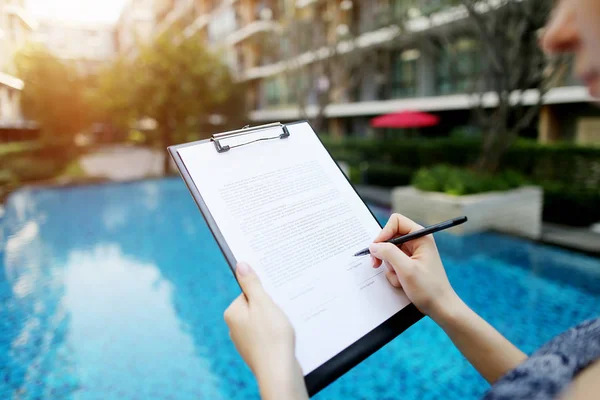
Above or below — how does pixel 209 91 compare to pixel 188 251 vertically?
above

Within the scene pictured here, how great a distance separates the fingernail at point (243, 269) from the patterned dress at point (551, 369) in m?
0.51

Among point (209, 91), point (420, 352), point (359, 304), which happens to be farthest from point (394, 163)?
point (359, 304)

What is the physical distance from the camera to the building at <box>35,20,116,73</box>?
16072mm

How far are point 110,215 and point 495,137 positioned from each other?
298 inches

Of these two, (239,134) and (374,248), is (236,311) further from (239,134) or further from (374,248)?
(239,134)

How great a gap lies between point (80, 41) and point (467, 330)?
819 inches

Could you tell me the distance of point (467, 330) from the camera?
105 centimetres

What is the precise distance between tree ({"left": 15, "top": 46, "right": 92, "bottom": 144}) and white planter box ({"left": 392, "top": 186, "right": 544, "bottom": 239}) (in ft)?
38.9

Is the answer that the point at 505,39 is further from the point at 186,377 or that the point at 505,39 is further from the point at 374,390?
the point at 186,377

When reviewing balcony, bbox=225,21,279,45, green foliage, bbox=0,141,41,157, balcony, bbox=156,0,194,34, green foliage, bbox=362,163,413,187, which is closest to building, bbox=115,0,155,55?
balcony, bbox=156,0,194,34

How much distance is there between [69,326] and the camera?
175 inches

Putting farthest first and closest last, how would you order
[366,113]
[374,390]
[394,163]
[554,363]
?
[366,113] → [394,163] → [374,390] → [554,363]

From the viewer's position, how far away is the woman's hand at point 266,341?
829 millimetres

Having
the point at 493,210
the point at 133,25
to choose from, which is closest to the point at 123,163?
the point at 133,25
